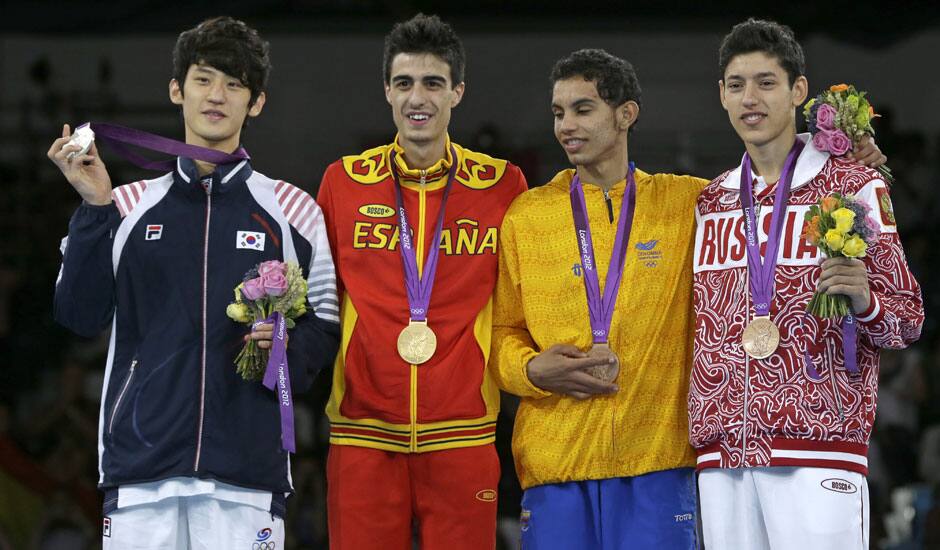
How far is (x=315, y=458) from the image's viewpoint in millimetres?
8461

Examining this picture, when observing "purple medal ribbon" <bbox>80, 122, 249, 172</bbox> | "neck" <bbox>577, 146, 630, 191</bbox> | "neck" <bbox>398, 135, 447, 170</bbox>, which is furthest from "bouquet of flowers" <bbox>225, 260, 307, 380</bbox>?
"neck" <bbox>577, 146, 630, 191</bbox>

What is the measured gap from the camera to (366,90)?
11359 mm

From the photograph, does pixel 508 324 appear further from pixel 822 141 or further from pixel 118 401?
pixel 118 401

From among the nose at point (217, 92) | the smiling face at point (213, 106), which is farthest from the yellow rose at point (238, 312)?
the nose at point (217, 92)

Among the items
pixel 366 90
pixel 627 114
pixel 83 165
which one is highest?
pixel 366 90

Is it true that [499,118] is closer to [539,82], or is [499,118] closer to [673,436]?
[539,82]

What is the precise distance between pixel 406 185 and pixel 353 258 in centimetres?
35

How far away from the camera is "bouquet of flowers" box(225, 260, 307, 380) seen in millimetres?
4145

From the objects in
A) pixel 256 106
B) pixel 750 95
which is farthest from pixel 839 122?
pixel 256 106

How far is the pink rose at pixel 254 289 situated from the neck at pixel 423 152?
0.95 metres

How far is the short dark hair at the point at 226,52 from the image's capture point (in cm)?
450

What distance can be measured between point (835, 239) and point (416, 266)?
146cm

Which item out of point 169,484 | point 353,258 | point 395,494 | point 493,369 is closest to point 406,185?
point 353,258

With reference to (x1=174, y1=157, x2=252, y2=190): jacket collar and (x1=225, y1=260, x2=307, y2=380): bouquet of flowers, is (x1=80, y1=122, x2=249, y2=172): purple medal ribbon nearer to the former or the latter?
(x1=174, y1=157, x2=252, y2=190): jacket collar
